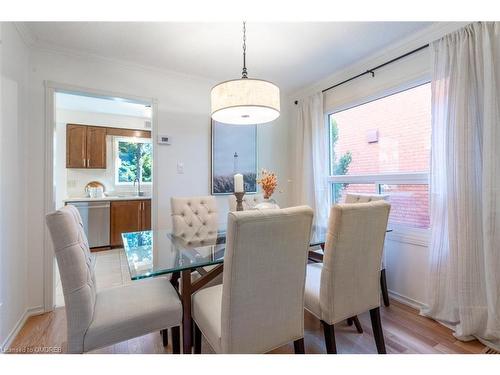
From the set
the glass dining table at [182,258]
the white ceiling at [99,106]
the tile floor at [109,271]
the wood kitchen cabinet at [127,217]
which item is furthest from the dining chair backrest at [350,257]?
the wood kitchen cabinet at [127,217]

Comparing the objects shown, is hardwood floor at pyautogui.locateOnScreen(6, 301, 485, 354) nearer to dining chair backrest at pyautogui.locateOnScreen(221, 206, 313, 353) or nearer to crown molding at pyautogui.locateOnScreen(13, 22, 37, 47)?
dining chair backrest at pyautogui.locateOnScreen(221, 206, 313, 353)

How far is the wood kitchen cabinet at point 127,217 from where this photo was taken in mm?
4074

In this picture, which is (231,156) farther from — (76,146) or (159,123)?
(76,146)

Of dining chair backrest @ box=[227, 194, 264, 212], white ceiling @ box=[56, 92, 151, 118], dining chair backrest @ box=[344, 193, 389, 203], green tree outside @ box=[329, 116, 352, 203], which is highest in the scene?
white ceiling @ box=[56, 92, 151, 118]

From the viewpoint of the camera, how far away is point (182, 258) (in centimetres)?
142

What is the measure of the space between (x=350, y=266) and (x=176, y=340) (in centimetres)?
105

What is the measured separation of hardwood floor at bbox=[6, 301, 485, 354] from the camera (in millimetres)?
1585

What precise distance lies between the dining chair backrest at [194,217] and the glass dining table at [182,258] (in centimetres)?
14

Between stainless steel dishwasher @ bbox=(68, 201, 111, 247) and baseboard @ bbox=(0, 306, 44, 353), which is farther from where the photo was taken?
stainless steel dishwasher @ bbox=(68, 201, 111, 247)

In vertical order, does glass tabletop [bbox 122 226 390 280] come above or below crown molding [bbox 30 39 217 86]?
below

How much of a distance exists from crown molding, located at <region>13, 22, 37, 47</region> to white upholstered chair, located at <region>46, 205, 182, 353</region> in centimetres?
166

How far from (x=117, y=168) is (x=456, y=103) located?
16.2 ft

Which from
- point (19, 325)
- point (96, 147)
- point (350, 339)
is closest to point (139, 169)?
point (96, 147)

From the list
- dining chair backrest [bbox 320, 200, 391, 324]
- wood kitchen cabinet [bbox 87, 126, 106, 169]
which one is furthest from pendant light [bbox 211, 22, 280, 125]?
wood kitchen cabinet [bbox 87, 126, 106, 169]
